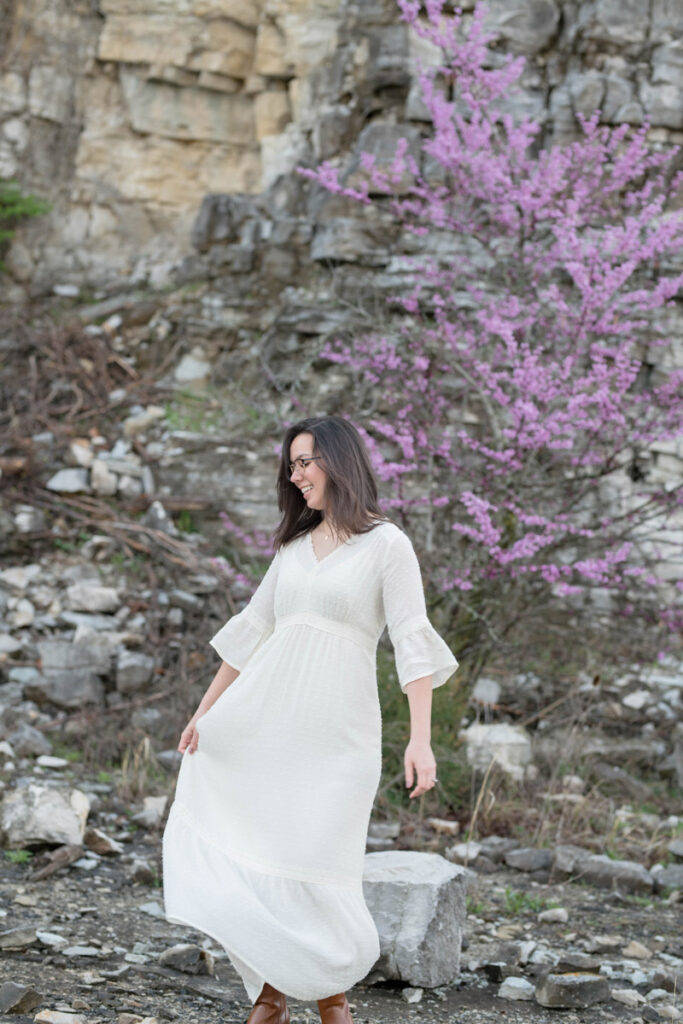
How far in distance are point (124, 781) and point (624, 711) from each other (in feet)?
11.1

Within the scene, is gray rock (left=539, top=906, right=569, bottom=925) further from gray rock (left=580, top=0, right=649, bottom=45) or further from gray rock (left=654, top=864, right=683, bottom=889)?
gray rock (left=580, top=0, right=649, bottom=45)

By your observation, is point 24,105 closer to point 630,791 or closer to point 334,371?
point 334,371

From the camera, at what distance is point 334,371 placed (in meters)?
9.06

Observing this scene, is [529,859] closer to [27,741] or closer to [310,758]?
[310,758]

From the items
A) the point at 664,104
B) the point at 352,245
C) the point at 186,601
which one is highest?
the point at 664,104

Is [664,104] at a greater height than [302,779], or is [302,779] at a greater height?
[664,104]

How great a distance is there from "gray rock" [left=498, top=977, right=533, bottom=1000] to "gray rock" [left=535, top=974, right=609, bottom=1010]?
0.22ft

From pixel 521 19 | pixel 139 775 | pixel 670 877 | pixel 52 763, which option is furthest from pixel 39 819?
pixel 521 19

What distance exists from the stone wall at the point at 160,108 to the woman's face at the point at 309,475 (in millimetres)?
7272

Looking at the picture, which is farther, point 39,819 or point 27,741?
point 27,741

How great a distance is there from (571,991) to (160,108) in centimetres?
1026

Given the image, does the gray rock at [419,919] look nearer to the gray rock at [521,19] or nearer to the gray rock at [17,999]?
the gray rock at [17,999]

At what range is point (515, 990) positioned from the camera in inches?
143

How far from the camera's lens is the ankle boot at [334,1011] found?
287cm
